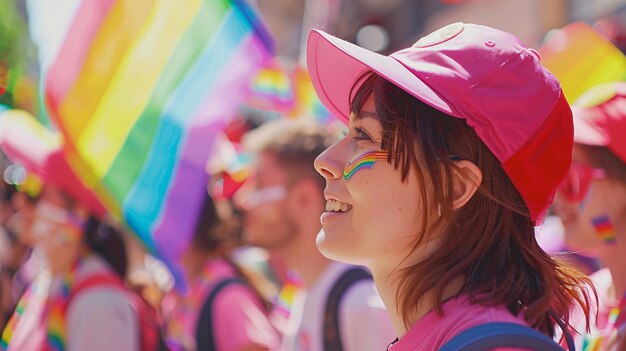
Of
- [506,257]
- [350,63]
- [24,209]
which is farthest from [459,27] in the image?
[24,209]

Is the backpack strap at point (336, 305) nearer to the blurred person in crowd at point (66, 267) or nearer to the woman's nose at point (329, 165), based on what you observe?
the blurred person in crowd at point (66, 267)

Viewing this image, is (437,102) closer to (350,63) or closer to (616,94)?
(350,63)

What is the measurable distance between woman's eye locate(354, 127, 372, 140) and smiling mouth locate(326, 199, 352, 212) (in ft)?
0.44

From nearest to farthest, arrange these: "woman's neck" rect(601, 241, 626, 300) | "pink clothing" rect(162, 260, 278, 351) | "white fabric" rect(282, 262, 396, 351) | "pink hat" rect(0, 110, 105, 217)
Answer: "woman's neck" rect(601, 241, 626, 300)
"white fabric" rect(282, 262, 396, 351)
"pink clothing" rect(162, 260, 278, 351)
"pink hat" rect(0, 110, 105, 217)

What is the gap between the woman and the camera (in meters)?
1.62

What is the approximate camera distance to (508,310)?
1601mm

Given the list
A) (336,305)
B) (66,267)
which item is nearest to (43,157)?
(66,267)

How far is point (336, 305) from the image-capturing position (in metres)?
2.81

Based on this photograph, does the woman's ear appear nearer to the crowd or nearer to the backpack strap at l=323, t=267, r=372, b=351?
the crowd

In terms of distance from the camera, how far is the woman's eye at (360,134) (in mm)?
1756

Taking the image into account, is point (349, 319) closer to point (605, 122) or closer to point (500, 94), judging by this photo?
point (605, 122)

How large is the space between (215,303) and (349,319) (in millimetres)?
851

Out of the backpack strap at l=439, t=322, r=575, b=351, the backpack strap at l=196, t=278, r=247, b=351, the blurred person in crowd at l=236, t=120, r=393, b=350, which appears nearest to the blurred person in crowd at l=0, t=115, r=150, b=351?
the backpack strap at l=196, t=278, r=247, b=351

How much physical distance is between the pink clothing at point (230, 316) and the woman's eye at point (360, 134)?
170cm
